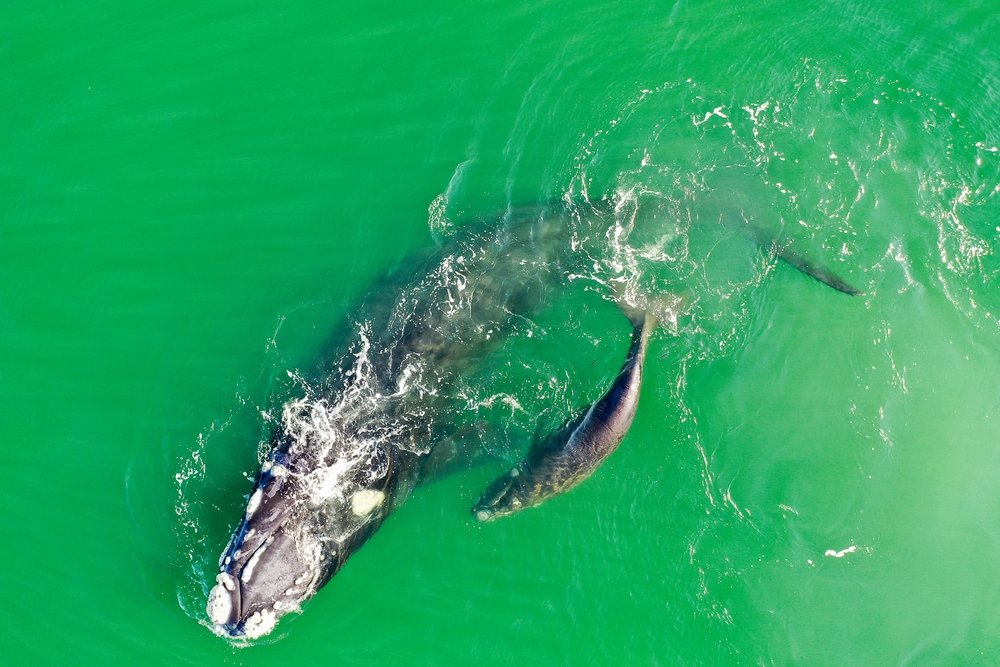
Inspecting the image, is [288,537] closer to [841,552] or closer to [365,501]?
[365,501]

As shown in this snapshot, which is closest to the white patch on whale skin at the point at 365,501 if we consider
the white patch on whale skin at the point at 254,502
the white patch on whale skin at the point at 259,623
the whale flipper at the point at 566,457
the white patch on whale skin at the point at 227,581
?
the white patch on whale skin at the point at 254,502

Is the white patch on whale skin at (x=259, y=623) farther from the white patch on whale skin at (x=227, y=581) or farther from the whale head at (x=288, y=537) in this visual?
the white patch on whale skin at (x=227, y=581)

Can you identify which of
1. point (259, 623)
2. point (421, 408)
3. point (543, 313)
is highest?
point (543, 313)

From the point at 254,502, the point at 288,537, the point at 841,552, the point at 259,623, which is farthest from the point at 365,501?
the point at 841,552

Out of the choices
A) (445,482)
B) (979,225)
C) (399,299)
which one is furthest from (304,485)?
(979,225)

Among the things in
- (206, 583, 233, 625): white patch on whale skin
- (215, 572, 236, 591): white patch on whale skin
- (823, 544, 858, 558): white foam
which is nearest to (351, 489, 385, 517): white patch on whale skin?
(215, 572, 236, 591): white patch on whale skin

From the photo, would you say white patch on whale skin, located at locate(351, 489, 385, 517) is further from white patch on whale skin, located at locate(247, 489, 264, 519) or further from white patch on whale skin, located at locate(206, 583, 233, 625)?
white patch on whale skin, located at locate(206, 583, 233, 625)
